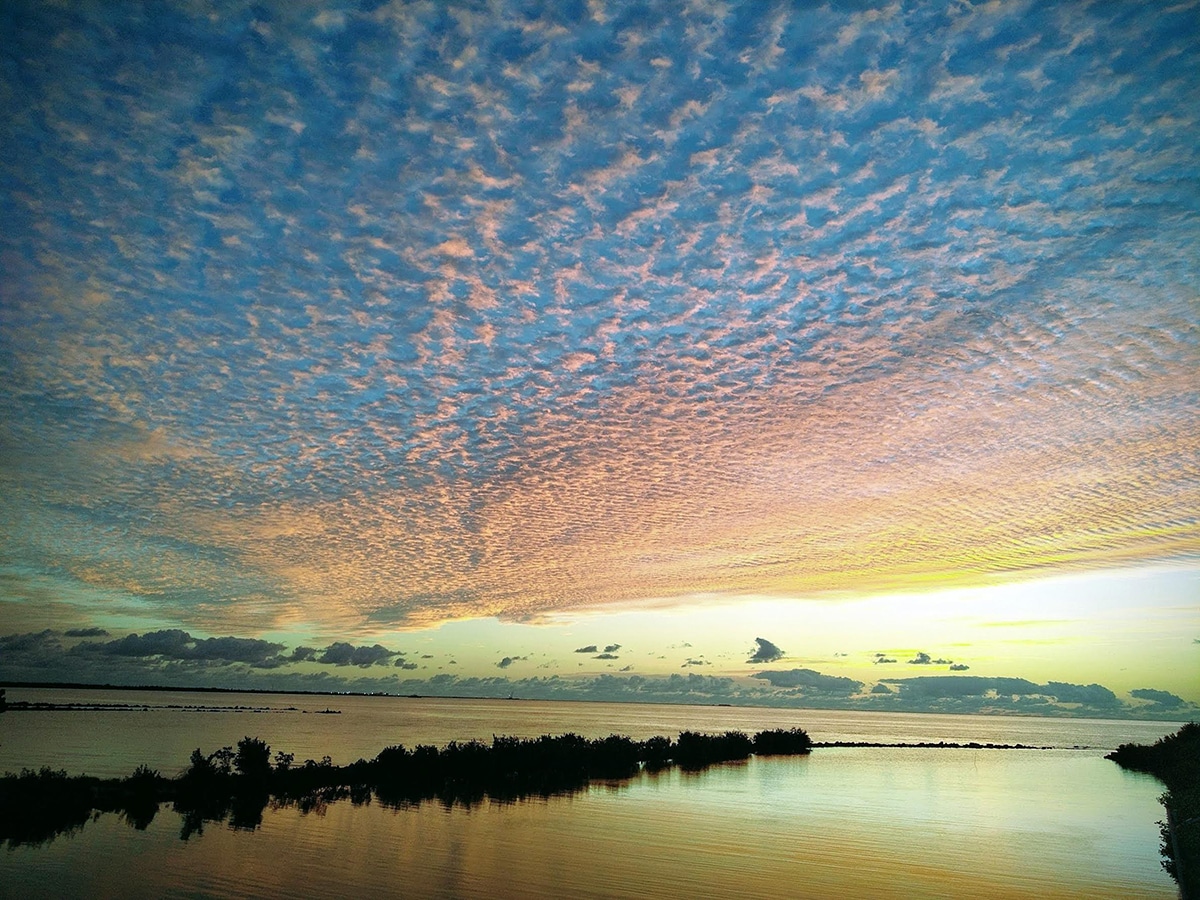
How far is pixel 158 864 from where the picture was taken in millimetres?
21859

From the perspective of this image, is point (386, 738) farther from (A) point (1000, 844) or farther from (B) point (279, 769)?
(A) point (1000, 844)

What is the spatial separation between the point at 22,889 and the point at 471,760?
28.3m

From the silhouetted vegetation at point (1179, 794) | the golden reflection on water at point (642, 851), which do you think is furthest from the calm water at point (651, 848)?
the silhouetted vegetation at point (1179, 794)

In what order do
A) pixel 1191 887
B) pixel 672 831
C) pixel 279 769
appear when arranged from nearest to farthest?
1. pixel 1191 887
2. pixel 672 831
3. pixel 279 769

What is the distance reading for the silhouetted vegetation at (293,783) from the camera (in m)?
27.5

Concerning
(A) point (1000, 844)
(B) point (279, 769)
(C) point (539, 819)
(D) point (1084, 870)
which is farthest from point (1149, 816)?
(B) point (279, 769)

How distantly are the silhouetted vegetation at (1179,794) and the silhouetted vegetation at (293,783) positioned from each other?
28.7m

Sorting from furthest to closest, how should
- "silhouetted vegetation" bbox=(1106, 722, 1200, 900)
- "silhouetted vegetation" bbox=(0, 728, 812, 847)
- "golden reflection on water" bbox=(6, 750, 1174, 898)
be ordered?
"silhouetted vegetation" bbox=(0, 728, 812, 847) < "silhouetted vegetation" bbox=(1106, 722, 1200, 900) < "golden reflection on water" bbox=(6, 750, 1174, 898)

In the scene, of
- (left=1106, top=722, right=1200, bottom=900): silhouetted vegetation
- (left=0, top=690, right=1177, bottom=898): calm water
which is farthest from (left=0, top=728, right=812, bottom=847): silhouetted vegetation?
(left=1106, top=722, right=1200, bottom=900): silhouetted vegetation

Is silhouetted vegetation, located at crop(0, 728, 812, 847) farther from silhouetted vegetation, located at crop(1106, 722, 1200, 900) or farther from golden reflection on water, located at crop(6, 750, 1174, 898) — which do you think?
silhouetted vegetation, located at crop(1106, 722, 1200, 900)

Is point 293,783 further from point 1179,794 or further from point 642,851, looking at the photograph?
point 1179,794

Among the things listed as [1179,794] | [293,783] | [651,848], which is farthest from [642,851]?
[1179,794]

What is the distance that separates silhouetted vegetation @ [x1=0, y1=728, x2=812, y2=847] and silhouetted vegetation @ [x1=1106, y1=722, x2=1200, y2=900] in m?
28.7

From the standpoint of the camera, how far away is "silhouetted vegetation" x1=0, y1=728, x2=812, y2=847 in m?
27.5
